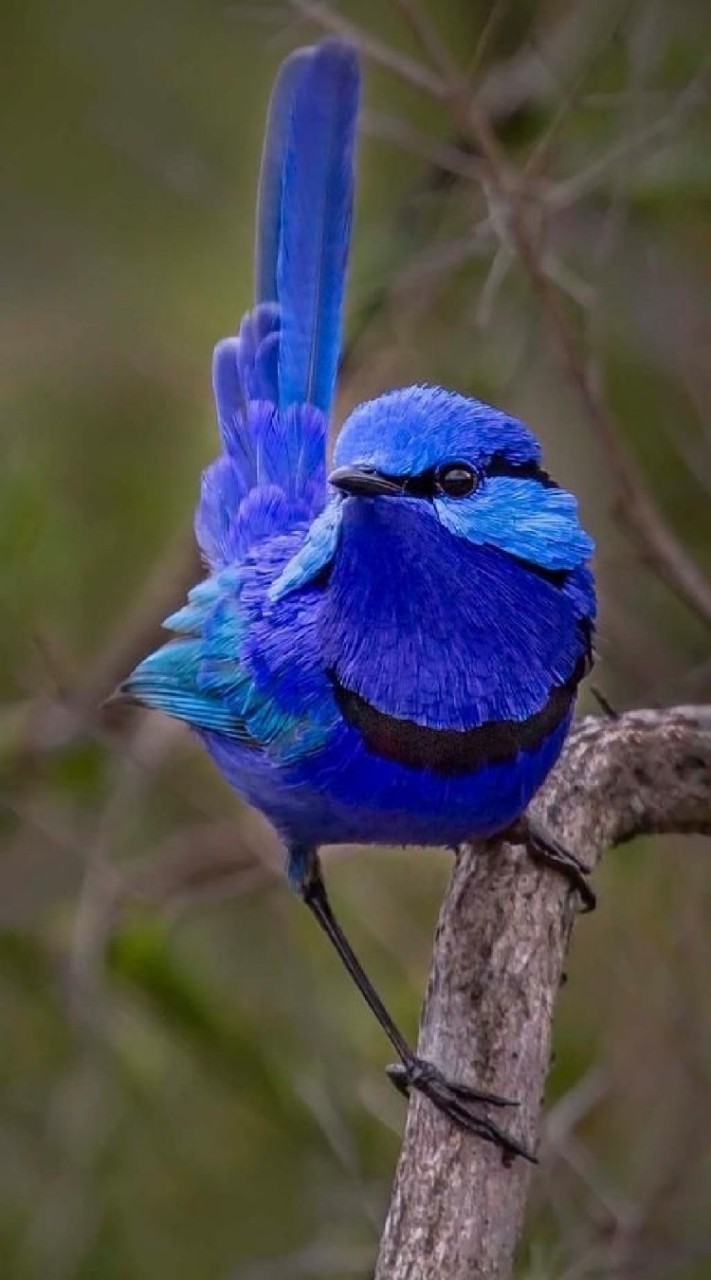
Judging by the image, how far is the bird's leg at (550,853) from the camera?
3480mm

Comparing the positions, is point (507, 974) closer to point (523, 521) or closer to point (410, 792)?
point (410, 792)

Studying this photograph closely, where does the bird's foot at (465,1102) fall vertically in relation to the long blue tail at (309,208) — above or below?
below

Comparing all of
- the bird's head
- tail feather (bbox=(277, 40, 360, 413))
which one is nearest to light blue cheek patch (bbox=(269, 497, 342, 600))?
the bird's head

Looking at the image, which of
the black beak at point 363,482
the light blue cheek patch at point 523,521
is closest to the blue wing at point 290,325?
the light blue cheek patch at point 523,521

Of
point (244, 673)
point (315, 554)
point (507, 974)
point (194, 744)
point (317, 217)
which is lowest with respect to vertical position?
point (507, 974)

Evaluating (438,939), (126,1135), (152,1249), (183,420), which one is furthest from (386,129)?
(152,1249)

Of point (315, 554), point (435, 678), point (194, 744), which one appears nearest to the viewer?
point (435, 678)

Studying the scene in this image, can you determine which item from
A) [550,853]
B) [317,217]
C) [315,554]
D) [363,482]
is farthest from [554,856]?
[317,217]

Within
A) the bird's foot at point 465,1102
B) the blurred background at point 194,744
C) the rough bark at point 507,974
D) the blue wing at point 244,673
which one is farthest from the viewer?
the blurred background at point 194,744

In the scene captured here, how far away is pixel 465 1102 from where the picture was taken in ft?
10.2

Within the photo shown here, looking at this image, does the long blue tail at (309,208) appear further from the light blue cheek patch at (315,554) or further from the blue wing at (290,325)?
the light blue cheek patch at (315,554)

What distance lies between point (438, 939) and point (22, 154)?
12.1 feet

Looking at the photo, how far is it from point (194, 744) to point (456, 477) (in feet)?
7.04

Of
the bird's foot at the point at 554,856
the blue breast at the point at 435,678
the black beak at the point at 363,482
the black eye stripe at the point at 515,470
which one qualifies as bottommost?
the bird's foot at the point at 554,856
